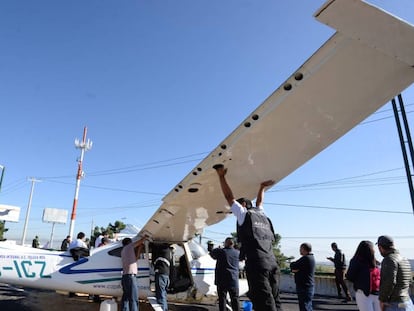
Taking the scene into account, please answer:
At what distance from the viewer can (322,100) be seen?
274cm

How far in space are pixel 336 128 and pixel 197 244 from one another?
6.07m

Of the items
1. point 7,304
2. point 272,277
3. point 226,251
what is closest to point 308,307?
point 226,251

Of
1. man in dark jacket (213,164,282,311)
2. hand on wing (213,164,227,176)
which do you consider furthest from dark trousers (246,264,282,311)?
hand on wing (213,164,227,176)

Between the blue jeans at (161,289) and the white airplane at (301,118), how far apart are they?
1.06 metres

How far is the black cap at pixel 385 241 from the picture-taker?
3.78 m

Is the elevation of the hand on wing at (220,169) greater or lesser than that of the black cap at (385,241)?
greater

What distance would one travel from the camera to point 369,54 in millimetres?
2215

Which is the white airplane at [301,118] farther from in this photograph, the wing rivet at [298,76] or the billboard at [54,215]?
the billboard at [54,215]

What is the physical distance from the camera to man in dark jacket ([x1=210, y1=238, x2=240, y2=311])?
6445 mm

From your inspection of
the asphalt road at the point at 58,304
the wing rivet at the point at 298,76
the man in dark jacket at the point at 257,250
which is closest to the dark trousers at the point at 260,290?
the man in dark jacket at the point at 257,250

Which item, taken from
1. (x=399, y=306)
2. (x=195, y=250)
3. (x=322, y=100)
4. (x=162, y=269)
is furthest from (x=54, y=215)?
(x=322, y=100)

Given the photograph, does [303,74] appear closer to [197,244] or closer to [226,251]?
[226,251]

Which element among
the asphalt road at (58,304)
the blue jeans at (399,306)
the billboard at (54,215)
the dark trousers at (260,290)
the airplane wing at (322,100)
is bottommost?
the asphalt road at (58,304)

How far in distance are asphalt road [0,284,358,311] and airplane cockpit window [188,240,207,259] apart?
4.79 feet
